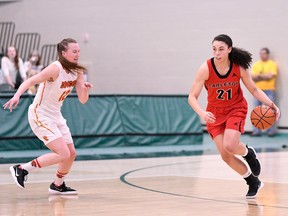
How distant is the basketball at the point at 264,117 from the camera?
883 centimetres

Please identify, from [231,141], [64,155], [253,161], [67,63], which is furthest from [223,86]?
[64,155]

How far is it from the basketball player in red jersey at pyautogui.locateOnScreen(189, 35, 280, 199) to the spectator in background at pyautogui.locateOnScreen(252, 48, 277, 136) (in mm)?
10748

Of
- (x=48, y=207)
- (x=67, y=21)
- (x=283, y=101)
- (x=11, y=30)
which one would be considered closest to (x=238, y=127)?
(x=48, y=207)

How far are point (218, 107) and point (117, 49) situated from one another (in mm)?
14299

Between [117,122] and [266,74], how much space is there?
4.75 metres

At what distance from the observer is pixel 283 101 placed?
1947cm

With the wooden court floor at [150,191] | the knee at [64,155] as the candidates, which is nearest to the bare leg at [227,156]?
the wooden court floor at [150,191]

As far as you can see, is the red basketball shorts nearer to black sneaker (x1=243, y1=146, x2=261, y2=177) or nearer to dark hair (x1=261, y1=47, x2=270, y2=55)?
black sneaker (x1=243, y1=146, x2=261, y2=177)

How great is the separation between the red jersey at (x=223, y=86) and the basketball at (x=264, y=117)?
45 centimetres

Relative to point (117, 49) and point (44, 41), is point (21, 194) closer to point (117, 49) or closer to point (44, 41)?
point (117, 49)

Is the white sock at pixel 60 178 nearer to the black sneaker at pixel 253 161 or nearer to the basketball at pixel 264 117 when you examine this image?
the black sneaker at pixel 253 161

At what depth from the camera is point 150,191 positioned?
357 inches

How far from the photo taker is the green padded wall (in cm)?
1501

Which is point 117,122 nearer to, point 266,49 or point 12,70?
point 12,70
